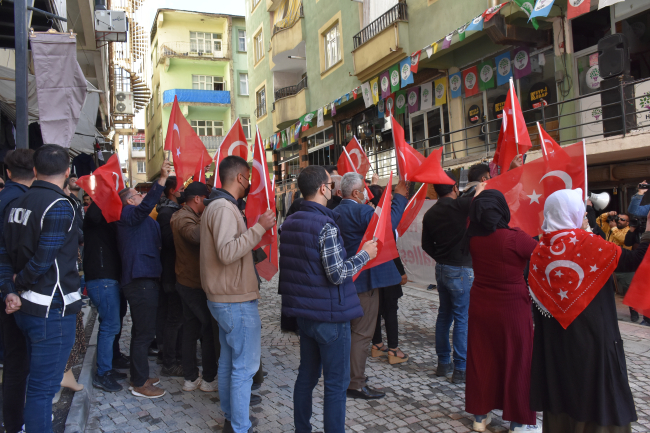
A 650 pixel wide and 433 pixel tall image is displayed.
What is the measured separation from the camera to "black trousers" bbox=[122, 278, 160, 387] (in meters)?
4.39

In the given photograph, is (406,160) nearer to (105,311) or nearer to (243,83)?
(105,311)

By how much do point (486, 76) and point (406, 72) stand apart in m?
2.35

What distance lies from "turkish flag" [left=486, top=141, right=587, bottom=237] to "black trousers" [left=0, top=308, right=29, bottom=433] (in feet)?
12.5

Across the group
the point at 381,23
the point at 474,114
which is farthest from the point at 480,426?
the point at 381,23

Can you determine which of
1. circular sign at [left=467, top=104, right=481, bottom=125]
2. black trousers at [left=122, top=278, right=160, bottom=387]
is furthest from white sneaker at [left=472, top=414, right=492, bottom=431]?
circular sign at [left=467, top=104, right=481, bottom=125]

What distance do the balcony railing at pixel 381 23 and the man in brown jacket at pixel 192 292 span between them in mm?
11308

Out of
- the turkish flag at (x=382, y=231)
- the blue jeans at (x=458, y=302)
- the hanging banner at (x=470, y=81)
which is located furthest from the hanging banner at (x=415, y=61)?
the turkish flag at (x=382, y=231)

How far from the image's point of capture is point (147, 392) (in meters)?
4.39

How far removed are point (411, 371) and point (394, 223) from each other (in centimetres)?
176

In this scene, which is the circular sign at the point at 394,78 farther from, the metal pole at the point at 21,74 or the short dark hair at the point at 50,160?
the short dark hair at the point at 50,160

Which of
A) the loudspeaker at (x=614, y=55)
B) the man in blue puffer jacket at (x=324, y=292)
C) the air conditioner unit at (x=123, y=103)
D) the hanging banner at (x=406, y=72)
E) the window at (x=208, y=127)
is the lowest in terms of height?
the man in blue puffer jacket at (x=324, y=292)

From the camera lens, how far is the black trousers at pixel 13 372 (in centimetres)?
320

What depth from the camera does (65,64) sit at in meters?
5.50

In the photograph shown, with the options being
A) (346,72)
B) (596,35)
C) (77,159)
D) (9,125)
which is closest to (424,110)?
(346,72)
